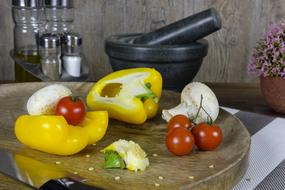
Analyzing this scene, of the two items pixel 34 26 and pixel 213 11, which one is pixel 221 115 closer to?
pixel 213 11

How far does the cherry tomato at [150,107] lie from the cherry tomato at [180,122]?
108 mm

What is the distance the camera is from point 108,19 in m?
1.60

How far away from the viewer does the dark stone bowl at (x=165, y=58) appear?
1.26m

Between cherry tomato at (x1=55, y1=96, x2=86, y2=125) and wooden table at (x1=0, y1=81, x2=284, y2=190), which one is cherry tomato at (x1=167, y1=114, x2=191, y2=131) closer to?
cherry tomato at (x1=55, y1=96, x2=86, y2=125)

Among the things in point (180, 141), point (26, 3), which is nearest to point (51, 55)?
point (26, 3)

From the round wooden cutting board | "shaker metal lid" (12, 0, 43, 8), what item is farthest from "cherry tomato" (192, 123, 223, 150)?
"shaker metal lid" (12, 0, 43, 8)

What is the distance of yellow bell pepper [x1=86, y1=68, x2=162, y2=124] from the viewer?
1.02 m

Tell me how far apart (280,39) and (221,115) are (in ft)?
1.07

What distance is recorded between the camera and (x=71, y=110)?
910 millimetres

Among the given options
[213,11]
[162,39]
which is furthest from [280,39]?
[162,39]

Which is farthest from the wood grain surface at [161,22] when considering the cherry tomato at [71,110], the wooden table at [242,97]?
the cherry tomato at [71,110]

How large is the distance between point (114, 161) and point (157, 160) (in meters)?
0.08

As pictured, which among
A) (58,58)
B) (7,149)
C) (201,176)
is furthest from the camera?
(58,58)

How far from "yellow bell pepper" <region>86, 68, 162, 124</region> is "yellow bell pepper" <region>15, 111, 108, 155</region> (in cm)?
13
